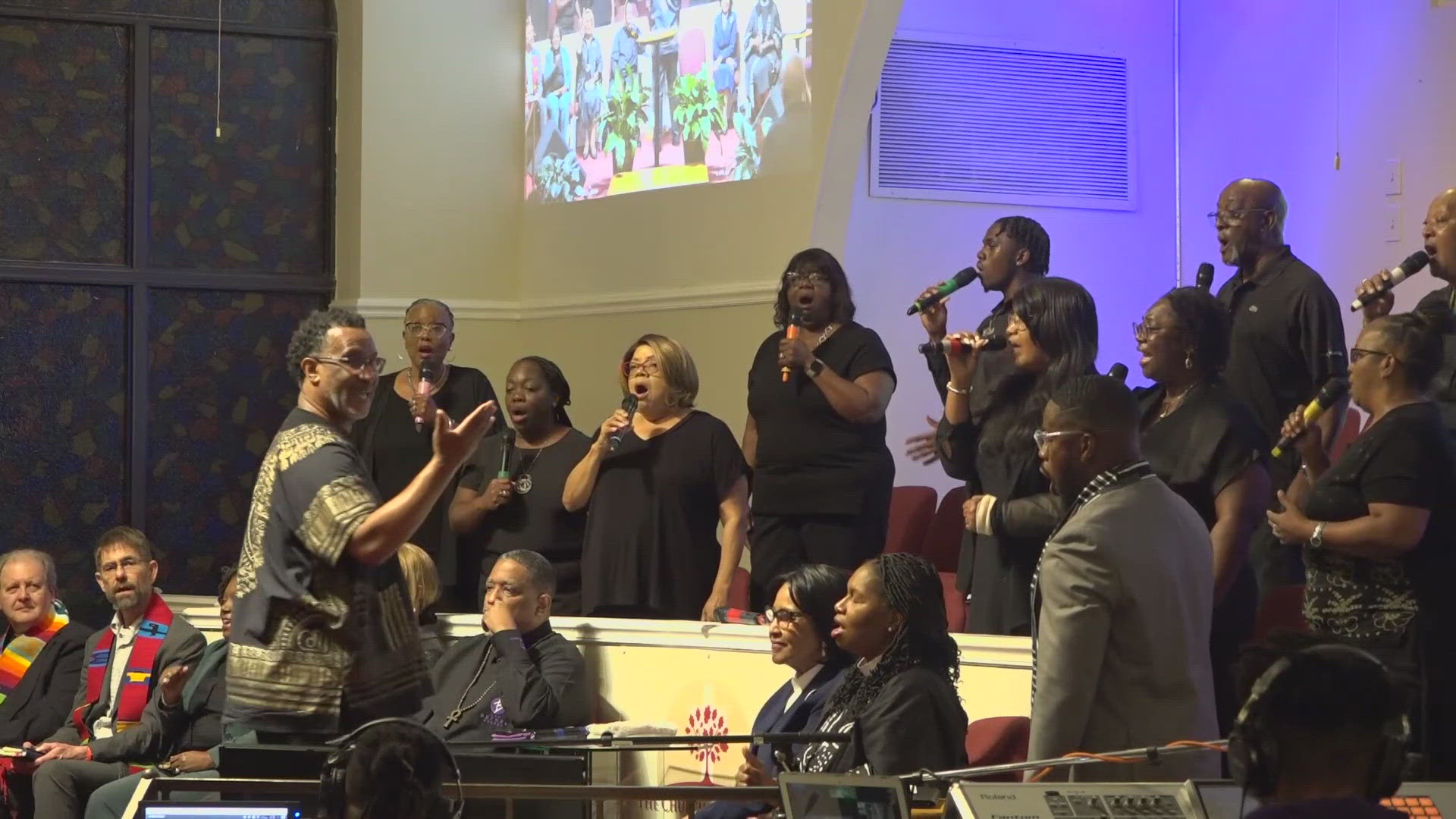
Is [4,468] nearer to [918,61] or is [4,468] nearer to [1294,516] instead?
[918,61]

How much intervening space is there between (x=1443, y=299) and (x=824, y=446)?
163cm

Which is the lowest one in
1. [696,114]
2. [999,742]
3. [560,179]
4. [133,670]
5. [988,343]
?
[133,670]

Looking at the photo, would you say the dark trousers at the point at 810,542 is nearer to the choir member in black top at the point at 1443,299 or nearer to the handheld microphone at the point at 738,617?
the handheld microphone at the point at 738,617

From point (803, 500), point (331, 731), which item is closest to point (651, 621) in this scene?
point (803, 500)

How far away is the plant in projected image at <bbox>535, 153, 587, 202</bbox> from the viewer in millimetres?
7992

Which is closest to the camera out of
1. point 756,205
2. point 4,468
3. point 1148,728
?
point 1148,728

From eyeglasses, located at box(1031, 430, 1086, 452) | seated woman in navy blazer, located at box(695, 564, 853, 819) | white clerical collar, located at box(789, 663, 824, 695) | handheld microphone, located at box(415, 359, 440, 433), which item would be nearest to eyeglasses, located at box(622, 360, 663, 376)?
handheld microphone, located at box(415, 359, 440, 433)

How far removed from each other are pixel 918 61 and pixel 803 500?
334 centimetres

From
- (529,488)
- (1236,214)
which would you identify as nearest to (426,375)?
(529,488)

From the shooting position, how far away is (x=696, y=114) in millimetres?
7418

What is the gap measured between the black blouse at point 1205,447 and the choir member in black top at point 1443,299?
1.17 ft

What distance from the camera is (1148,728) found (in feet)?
10.2

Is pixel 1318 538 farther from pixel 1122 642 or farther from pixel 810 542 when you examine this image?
pixel 810 542

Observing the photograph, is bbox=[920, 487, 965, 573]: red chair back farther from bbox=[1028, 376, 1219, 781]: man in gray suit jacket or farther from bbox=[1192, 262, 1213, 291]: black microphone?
bbox=[1028, 376, 1219, 781]: man in gray suit jacket
